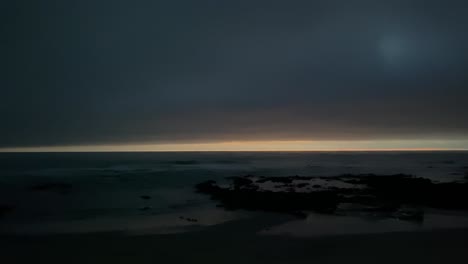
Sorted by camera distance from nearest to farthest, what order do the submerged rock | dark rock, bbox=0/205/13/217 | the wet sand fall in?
the wet sand
the submerged rock
dark rock, bbox=0/205/13/217

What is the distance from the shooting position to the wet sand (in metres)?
11.3

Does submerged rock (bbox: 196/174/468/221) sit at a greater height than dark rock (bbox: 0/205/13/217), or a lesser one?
greater

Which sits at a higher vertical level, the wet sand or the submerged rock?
the submerged rock

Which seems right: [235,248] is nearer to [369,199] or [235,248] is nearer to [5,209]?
[369,199]

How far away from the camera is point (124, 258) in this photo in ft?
38.4

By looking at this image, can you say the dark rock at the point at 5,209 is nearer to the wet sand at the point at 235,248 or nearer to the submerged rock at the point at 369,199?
the wet sand at the point at 235,248

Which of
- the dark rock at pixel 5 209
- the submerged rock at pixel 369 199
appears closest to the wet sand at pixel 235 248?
the submerged rock at pixel 369 199

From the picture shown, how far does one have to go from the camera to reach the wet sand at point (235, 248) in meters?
11.3

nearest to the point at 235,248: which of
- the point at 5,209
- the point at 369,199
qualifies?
the point at 369,199

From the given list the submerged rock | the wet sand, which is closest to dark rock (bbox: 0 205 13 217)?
the wet sand

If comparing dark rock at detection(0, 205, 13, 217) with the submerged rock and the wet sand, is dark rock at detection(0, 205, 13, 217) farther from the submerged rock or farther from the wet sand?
the submerged rock

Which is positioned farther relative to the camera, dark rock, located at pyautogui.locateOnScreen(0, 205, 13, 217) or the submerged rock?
dark rock, located at pyautogui.locateOnScreen(0, 205, 13, 217)

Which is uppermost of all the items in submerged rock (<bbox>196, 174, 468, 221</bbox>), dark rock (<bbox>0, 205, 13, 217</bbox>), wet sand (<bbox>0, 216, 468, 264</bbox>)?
submerged rock (<bbox>196, 174, 468, 221</bbox>)

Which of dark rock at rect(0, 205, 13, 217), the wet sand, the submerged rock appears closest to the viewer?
the wet sand
